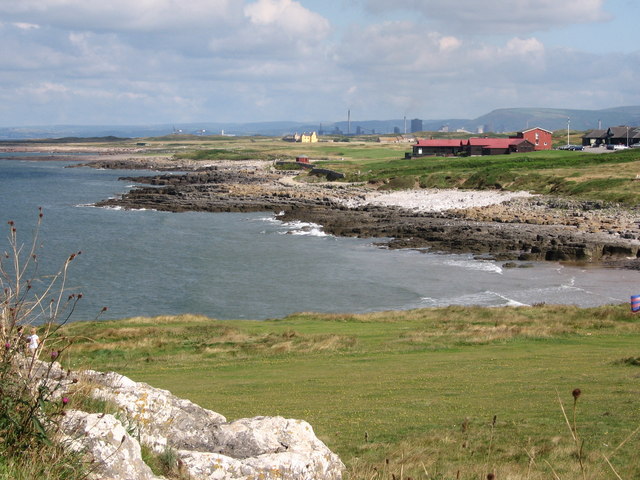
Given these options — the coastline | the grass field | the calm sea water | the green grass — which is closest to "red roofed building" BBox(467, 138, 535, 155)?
the green grass

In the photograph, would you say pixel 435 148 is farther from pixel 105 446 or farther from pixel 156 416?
pixel 105 446

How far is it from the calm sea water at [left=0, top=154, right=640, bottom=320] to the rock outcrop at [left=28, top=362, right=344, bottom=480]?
2506cm

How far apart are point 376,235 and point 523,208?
22.0m

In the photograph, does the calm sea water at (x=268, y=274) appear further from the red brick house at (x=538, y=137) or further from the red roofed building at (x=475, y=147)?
the red brick house at (x=538, y=137)

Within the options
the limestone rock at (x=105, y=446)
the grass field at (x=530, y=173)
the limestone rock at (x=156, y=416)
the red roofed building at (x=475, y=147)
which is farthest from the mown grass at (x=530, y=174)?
the limestone rock at (x=105, y=446)

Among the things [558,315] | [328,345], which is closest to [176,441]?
[328,345]

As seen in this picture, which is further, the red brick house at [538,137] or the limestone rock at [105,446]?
the red brick house at [538,137]

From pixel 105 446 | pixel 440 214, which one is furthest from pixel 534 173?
pixel 105 446

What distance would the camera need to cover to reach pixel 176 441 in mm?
8758

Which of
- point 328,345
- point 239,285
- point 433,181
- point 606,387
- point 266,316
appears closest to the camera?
point 606,387

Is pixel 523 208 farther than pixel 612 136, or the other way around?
pixel 612 136

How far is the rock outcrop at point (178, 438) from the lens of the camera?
21.9 feet

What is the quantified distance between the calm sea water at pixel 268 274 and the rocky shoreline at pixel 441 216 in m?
3.66

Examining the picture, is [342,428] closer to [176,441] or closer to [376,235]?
[176,441]
